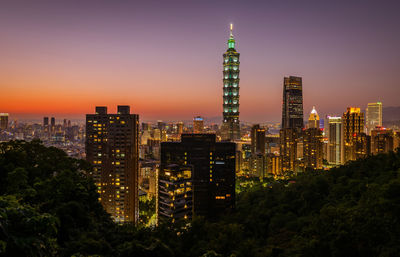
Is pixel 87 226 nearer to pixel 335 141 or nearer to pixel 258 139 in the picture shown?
pixel 258 139

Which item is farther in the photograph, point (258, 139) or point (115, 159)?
point (258, 139)

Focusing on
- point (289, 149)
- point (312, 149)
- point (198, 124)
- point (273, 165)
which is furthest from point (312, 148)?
point (198, 124)

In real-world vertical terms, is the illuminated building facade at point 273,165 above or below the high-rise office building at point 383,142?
below

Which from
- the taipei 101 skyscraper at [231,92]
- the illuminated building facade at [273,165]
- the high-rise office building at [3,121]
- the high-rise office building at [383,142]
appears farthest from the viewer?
the taipei 101 skyscraper at [231,92]

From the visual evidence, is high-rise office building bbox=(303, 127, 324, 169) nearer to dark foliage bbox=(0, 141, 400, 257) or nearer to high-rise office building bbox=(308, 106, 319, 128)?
dark foliage bbox=(0, 141, 400, 257)

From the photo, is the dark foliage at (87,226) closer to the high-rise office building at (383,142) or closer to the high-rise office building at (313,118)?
the high-rise office building at (383,142)

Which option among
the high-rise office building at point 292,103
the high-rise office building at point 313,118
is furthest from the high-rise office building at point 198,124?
the high-rise office building at point 313,118

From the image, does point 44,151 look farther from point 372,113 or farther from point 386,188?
point 372,113
